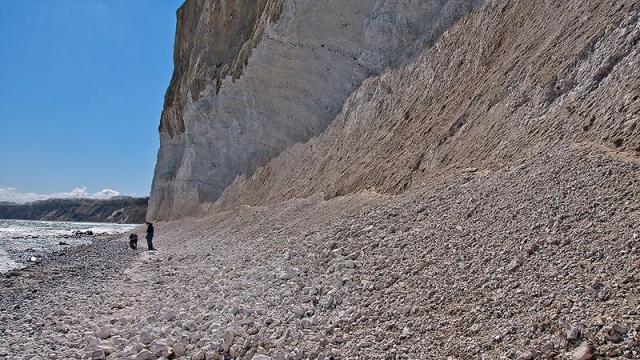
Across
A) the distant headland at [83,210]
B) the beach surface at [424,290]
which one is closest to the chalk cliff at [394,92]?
the beach surface at [424,290]

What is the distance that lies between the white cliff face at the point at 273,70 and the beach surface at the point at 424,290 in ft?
23.5

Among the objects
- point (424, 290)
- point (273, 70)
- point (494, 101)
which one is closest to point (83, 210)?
point (273, 70)

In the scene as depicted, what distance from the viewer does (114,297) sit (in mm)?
9852

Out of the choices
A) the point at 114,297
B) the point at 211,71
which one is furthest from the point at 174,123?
the point at 114,297

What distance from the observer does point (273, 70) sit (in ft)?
67.8

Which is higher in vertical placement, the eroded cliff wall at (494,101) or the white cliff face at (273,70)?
the white cliff face at (273,70)

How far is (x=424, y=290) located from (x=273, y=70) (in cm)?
1671

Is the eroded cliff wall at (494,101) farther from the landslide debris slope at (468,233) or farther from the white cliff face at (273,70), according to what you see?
the white cliff face at (273,70)

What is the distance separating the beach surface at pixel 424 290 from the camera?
4.12m

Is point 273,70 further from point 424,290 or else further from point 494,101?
point 424,290

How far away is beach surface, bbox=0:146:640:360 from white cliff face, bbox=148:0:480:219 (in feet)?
23.5

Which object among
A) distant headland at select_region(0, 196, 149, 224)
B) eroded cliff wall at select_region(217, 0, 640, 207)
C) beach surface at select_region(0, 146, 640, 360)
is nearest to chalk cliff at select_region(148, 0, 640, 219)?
eroded cliff wall at select_region(217, 0, 640, 207)

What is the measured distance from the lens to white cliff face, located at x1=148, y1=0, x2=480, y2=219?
15.2 metres

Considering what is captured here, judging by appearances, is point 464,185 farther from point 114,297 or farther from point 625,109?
point 114,297
